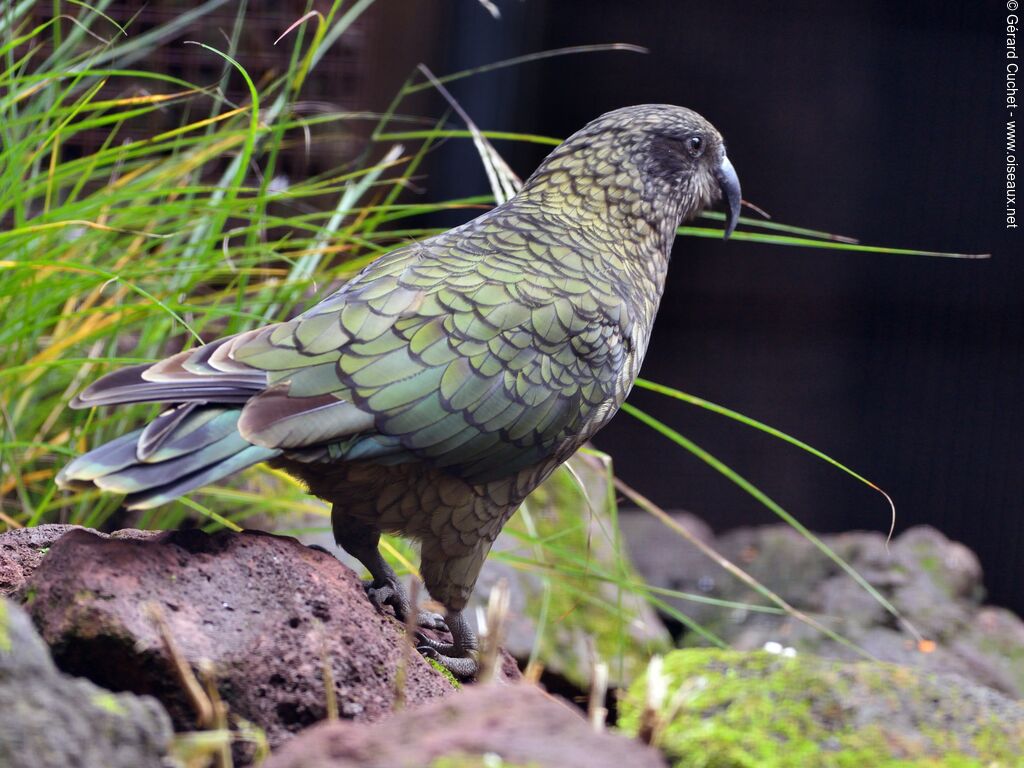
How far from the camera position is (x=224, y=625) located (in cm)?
170

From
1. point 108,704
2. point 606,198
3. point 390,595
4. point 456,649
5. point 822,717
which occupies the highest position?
point 606,198

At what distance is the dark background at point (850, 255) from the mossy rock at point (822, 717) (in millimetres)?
3260

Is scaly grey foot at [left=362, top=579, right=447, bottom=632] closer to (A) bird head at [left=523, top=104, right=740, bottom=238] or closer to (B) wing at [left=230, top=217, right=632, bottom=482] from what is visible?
(B) wing at [left=230, top=217, right=632, bottom=482]

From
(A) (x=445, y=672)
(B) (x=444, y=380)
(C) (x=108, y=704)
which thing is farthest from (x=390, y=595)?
(C) (x=108, y=704)

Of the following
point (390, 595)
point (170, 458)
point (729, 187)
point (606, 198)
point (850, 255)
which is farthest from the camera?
point (850, 255)

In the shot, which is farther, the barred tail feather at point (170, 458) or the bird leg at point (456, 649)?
the bird leg at point (456, 649)

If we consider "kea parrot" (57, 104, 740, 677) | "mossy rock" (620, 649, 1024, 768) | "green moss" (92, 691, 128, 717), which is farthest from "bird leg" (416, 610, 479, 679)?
"green moss" (92, 691, 128, 717)

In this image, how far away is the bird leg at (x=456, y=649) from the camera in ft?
7.67

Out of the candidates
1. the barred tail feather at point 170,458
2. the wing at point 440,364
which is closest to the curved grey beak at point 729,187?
the wing at point 440,364

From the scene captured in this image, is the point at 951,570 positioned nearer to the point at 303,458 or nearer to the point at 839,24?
the point at 839,24

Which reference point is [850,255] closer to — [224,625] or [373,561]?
[373,561]

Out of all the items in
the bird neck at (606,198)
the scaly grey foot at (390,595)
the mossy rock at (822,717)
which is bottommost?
the scaly grey foot at (390,595)

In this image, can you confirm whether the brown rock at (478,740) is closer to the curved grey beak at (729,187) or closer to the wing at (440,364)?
the wing at (440,364)

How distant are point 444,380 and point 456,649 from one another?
661 millimetres
